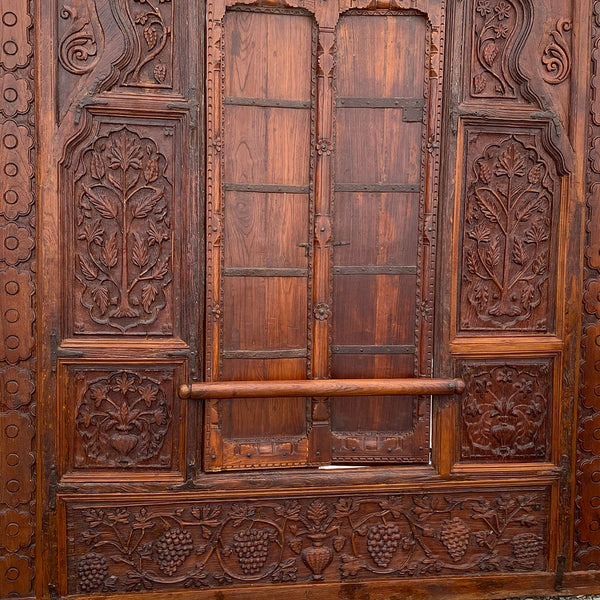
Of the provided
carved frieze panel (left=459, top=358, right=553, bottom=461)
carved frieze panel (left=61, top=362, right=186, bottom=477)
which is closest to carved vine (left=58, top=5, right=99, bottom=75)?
carved frieze panel (left=61, top=362, right=186, bottom=477)

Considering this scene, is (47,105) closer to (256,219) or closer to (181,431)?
Result: (256,219)

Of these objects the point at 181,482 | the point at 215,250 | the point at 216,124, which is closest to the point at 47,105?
the point at 216,124

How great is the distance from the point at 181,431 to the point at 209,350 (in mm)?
360

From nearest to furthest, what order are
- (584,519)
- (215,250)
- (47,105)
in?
(47,105) < (215,250) < (584,519)

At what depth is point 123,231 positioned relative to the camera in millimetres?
2494

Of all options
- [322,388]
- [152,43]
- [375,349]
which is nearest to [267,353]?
[322,388]

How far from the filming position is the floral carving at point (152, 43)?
2.45m

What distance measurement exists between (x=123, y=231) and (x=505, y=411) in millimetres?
1822

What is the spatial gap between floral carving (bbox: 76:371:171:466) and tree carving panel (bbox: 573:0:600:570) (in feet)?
6.05

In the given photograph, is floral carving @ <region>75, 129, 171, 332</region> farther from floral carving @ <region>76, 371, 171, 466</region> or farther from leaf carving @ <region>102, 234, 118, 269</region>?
floral carving @ <region>76, 371, 171, 466</region>

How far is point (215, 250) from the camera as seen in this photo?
2559 millimetres

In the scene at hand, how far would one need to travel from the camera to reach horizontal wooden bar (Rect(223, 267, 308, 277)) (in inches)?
102

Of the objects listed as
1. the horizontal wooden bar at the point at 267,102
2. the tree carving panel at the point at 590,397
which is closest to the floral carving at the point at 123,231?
the horizontal wooden bar at the point at 267,102

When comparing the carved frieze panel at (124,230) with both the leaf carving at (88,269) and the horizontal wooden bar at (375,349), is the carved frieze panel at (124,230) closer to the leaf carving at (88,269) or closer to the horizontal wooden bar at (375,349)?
the leaf carving at (88,269)
